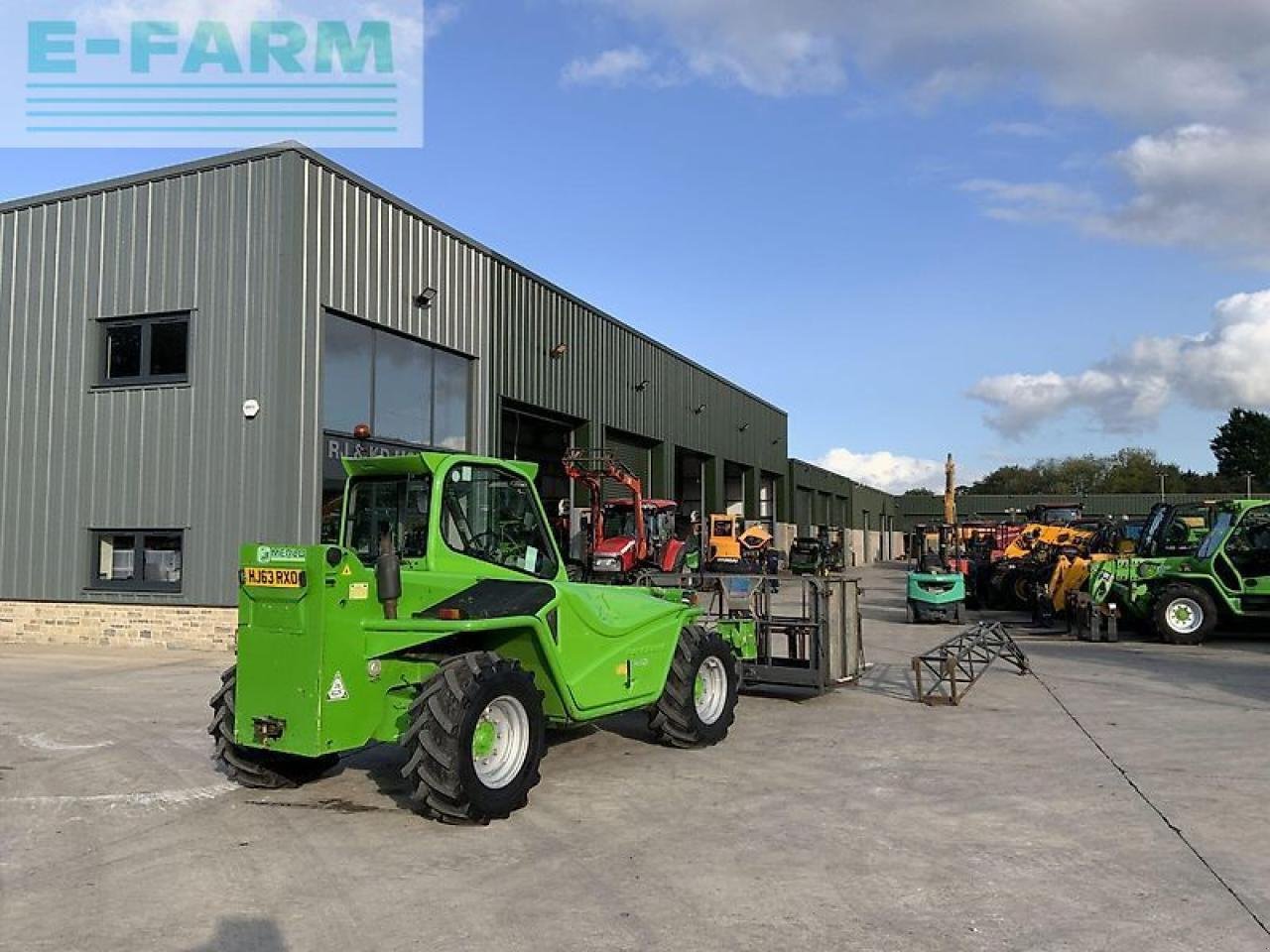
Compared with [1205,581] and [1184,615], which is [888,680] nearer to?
[1184,615]

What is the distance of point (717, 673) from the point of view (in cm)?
865

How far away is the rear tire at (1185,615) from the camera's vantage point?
53.0ft

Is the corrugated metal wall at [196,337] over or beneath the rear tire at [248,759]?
over

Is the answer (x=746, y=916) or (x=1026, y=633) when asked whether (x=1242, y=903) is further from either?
(x=1026, y=633)

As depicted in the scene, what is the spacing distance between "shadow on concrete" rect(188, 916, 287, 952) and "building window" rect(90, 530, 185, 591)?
39.0 feet

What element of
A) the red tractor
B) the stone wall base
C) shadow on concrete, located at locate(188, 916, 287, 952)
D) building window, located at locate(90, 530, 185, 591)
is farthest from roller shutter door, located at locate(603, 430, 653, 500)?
shadow on concrete, located at locate(188, 916, 287, 952)

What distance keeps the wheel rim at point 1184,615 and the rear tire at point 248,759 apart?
14.5 metres

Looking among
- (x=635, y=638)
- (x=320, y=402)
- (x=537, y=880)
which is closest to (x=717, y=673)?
(x=635, y=638)

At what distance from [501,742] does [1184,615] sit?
553 inches

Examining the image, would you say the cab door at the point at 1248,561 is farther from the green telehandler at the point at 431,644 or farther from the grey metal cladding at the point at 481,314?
the grey metal cladding at the point at 481,314

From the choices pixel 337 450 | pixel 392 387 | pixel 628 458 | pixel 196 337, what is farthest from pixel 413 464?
pixel 628 458

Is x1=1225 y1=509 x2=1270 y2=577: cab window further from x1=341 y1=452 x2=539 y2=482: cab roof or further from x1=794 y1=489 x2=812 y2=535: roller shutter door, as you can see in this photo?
x1=794 y1=489 x2=812 y2=535: roller shutter door

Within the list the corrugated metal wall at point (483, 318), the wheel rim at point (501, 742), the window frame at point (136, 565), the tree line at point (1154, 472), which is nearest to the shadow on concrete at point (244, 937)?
the wheel rim at point (501, 742)

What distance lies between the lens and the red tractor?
72.7ft
